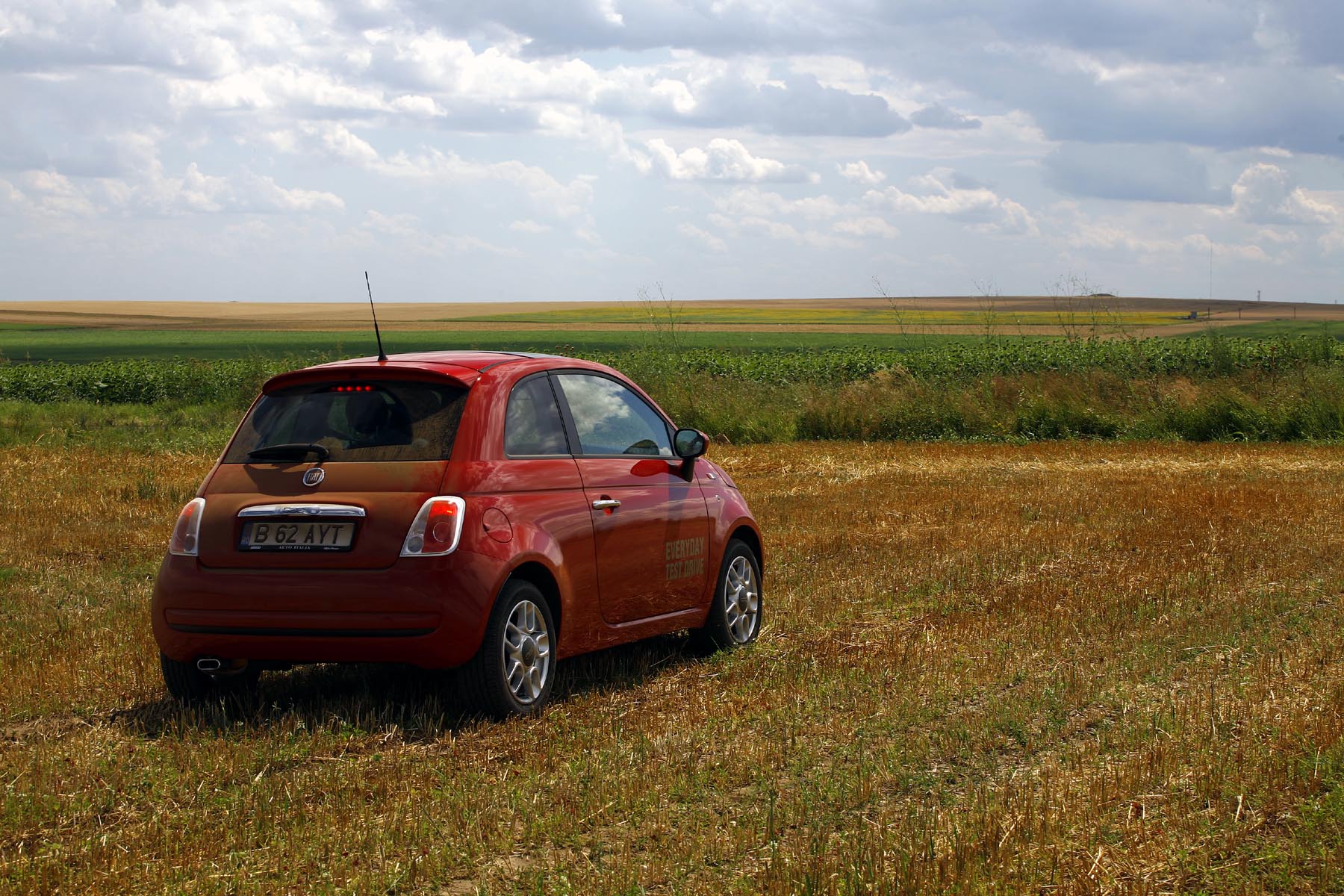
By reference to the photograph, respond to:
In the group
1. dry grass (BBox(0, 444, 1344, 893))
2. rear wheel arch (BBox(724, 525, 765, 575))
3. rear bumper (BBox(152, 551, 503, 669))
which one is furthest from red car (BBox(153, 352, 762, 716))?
rear wheel arch (BBox(724, 525, 765, 575))

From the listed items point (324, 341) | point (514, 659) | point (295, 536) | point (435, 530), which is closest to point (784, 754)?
point (514, 659)

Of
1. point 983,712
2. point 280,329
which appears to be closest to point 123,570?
point 983,712

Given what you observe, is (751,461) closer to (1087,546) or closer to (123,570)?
(1087,546)

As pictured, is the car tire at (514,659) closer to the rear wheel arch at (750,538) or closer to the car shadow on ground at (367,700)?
the car shadow on ground at (367,700)

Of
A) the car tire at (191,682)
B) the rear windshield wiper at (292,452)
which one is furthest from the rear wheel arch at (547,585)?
the car tire at (191,682)

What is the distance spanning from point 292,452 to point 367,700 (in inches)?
48.7

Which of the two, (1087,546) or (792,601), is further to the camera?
(1087,546)

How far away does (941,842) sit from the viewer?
4.85m

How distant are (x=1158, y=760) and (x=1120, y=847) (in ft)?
3.70

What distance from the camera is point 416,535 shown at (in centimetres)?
655

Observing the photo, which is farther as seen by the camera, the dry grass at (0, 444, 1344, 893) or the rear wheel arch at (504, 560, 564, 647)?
the rear wheel arch at (504, 560, 564, 647)

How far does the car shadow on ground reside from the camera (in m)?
6.63

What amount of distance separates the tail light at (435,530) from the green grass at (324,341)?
199ft

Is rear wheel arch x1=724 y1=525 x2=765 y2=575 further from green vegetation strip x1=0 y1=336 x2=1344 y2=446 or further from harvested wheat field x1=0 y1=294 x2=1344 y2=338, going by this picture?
harvested wheat field x1=0 y1=294 x2=1344 y2=338
